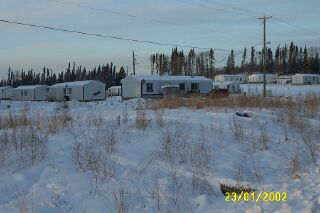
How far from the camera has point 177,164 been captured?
7.59 m

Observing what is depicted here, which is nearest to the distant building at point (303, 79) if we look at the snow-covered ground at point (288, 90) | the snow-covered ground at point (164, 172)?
the snow-covered ground at point (288, 90)

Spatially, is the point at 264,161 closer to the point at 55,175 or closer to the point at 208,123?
the point at 208,123

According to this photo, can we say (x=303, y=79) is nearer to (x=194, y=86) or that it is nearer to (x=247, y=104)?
(x=194, y=86)

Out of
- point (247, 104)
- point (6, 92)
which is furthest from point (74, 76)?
point (247, 104)

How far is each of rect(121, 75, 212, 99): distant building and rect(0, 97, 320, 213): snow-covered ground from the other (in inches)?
1775

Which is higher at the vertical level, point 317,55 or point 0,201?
point 317,55

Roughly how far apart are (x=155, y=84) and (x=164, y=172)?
49.9 m

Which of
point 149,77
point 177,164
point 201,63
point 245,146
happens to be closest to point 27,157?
point 177,164

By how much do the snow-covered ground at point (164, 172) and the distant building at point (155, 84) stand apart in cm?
4508

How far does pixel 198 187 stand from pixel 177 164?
0.93m

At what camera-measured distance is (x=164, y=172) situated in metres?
7.23

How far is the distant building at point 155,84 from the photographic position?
5625cm

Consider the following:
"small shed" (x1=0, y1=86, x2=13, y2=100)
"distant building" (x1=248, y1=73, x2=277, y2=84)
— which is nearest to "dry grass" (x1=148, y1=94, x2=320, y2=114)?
"small shed" (x1=0, y1=86, x2=13, y2=100)

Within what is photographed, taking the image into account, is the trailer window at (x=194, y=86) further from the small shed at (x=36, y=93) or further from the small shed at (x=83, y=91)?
the small shed at (x=36, y=93)
